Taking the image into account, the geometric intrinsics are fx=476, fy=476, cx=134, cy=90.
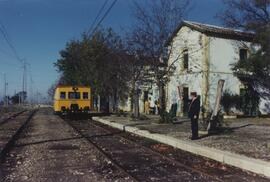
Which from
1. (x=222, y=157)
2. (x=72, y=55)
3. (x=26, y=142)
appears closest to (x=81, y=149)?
(x=26, y=142)

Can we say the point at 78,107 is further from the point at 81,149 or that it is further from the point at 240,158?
the point at 240,158

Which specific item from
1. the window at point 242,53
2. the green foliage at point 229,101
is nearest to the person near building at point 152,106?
the green foliage at point 229,101

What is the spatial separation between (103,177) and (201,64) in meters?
27.5

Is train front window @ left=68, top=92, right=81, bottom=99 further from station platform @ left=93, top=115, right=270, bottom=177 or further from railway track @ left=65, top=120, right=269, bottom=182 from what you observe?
railway track @ left=65, top=120, right=269, bottom=182

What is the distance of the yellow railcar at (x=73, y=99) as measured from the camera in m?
39.5

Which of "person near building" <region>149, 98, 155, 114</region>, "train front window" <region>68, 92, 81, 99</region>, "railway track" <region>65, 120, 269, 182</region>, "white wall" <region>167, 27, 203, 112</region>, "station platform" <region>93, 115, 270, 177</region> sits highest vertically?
"white wall" <region>167, 27, 203, 112</region>

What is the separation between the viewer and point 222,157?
12930mm

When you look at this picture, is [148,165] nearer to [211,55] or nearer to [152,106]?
[211,55]

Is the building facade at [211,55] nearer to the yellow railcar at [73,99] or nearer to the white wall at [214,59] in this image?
the white wall at [214,59]

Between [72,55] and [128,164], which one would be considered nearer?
[128,164]

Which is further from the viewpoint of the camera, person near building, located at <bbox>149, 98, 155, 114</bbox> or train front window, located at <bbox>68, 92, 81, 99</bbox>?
person near building, located at <bbox>149, 98, 155, 114</bbox>

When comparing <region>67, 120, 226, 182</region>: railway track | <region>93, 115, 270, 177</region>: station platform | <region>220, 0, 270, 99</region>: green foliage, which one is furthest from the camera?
<region>220, 0, 270, 99</region>: green foliage

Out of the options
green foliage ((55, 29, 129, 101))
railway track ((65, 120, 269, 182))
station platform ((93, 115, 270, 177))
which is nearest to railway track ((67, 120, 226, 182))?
railway track ((65, 120, 269, 182))

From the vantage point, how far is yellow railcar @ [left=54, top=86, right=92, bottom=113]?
3953 cm
